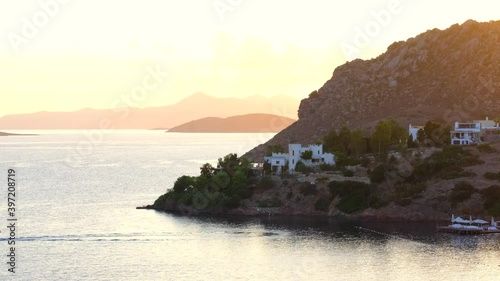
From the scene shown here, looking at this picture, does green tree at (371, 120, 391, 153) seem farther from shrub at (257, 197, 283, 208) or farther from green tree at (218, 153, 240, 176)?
shrub at (257, 197, 283, 208)

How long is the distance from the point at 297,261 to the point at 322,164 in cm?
5531

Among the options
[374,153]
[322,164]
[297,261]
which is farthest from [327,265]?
[374,153]

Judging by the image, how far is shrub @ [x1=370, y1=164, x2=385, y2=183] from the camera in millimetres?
128625

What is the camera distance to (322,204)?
124m

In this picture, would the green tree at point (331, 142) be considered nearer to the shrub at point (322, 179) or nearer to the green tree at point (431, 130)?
the green tree at point (431, 130)

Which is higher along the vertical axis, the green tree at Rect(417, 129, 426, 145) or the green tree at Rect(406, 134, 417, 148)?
the green tree at Rect(417, 129, 426, 145)

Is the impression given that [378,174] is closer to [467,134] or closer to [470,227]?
[470,227]

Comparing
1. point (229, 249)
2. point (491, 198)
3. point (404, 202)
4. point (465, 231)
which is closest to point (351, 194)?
point (404, 202)

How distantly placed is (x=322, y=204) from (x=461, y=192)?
2180cm

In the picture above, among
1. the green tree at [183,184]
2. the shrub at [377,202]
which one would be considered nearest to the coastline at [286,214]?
the shrub at [377,202]

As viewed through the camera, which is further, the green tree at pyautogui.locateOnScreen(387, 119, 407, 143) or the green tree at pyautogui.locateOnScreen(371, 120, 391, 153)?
the green tree at pyautogui.locateOnScreen(387, 119, 407, 143)

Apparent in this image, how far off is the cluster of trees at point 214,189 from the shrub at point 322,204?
492 inches

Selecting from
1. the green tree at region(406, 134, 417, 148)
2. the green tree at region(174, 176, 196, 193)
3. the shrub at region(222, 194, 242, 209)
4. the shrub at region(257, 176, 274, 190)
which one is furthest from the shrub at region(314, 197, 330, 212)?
the green tree at region(406, 134, 417, 148)

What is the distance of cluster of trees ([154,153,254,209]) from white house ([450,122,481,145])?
157ft
